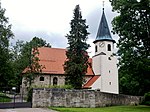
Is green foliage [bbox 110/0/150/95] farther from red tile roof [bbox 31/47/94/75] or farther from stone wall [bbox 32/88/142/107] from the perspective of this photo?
red tile roof [bbox 31/47/94/75]

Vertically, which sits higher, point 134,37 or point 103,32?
point 103,32

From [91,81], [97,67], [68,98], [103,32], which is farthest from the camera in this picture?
[103,32]

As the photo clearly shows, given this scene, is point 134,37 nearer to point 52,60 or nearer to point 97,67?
point 97,67

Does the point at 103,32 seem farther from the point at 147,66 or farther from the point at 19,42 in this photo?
the point at 147,66

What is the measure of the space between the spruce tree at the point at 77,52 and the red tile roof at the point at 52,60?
9021mm

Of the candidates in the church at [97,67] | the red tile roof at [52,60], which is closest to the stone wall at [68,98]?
the church at [97,67]

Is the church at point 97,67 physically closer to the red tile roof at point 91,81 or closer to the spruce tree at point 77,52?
the red tile roof at point 91,81

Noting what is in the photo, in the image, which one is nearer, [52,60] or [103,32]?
[52,60]

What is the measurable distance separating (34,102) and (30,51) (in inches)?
597

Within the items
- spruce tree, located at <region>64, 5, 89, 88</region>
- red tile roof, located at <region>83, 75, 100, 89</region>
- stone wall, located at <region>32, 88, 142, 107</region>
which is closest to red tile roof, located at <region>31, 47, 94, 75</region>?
red tile roof, located at <region>83, 75, 100, 89</region>

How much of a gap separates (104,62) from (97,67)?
1655 mm

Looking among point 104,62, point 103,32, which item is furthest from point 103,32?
point 104,62

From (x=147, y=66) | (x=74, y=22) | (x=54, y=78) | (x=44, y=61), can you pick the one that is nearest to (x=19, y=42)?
(x=44, y=61)

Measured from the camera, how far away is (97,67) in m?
46.8
